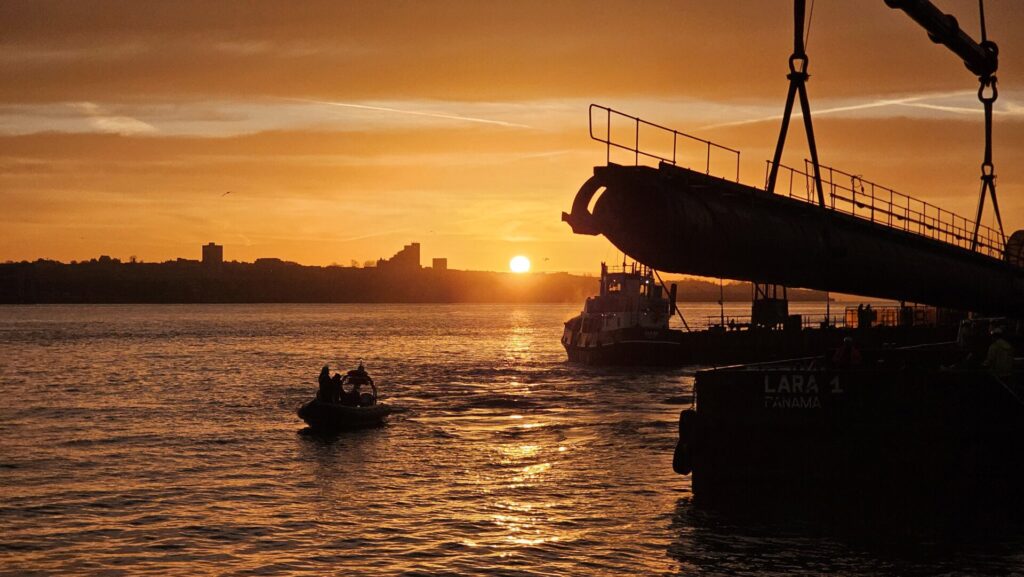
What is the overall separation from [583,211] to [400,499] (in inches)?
497

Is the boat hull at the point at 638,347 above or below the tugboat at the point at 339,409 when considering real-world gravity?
above

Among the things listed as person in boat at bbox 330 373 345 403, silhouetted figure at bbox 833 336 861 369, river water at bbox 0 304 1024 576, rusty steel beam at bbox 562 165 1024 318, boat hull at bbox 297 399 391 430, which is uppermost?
rusty steel beam at bbox 562 165 1024 318

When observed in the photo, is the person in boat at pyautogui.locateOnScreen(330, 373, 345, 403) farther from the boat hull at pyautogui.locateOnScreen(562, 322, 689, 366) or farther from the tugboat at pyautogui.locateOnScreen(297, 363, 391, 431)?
the boat hull at pyautogui.locateOnScreen(562, 322, 689, 366)

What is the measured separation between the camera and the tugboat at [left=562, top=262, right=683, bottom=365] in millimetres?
87188

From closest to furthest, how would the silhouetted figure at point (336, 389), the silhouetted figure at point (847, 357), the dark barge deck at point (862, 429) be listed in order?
the dark barge deck at point (862, 429), the silhouetted figure at point (847, 357), the silhouetted figure at point (336, 389)

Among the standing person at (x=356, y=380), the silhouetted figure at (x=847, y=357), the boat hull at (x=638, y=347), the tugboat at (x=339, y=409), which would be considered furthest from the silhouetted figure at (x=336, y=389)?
the boat hull at (x=638, y=347)

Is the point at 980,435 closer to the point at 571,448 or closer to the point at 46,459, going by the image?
the point at 571,448

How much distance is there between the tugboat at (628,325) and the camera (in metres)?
87.2

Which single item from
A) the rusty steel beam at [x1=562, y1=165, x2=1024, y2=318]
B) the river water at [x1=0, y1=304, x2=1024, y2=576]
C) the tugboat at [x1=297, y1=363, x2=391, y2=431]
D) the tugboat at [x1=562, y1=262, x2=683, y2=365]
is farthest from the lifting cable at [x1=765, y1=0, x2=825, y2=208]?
the tugboat at [x1=562, y1=262, x2=683, y2=365]

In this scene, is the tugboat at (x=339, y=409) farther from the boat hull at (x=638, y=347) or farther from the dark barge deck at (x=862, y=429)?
the boat hull at (x=638, y=347)

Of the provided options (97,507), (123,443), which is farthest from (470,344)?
(97,507)

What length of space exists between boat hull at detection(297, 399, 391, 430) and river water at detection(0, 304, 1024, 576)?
2.07 feet

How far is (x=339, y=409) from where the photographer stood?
45.8 meters

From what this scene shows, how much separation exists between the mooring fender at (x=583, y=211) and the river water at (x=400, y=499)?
7506 mm
